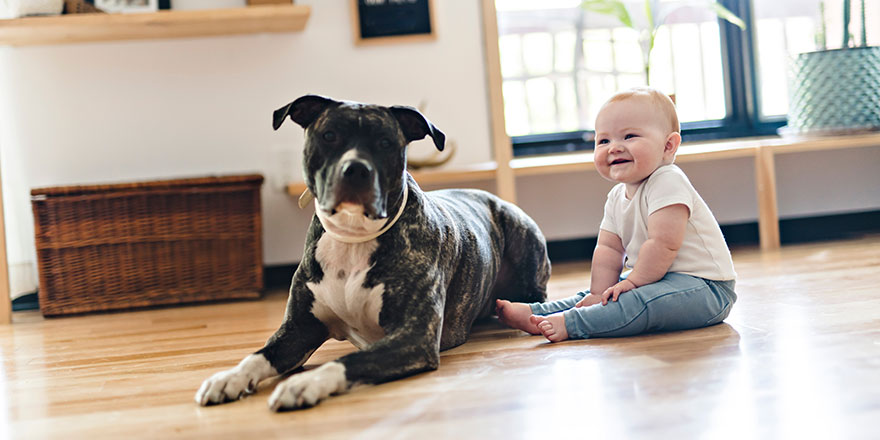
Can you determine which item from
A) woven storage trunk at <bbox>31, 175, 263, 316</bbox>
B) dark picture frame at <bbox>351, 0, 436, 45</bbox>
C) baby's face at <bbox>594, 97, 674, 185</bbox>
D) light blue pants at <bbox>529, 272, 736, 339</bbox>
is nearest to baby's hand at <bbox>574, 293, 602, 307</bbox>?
light blue pants at <bbox>529, 272, 736, 339</bbox>

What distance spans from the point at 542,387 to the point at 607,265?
647 mm

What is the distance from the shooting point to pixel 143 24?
3111 millimetres

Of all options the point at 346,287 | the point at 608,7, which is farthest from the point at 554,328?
the point at 608,7

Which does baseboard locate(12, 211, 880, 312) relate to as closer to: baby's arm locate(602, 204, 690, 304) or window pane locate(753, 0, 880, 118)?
window pane locate(753, 0, 880, 118)

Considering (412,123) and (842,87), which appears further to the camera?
(842,87)

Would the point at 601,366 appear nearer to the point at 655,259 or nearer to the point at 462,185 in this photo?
the point at 655,259

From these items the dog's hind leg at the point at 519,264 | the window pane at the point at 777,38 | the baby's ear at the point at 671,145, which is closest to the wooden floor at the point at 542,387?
the dog's hind leg at the point at 519,264

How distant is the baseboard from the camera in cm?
389

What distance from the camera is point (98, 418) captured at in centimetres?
142

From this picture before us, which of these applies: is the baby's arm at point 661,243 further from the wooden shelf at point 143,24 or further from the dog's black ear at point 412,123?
the wooden shelf at point 143,24

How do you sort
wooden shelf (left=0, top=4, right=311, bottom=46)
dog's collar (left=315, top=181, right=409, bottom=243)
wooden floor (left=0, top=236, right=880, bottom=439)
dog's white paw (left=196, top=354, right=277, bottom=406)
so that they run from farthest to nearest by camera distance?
1. wooden shelf (left=0, top=4, right=311, bottom=46)
2. dog's collar (left=315, top=181, right=409, bottom=243)
3. dog's white paw (left=196, top=354, right=277, bottom=406)
4. wooden floor (left=0, top=236, right=880, bottom=439)

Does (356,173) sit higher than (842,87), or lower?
lower

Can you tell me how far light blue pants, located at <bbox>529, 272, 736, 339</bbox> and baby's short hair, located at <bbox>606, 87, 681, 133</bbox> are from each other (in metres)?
0.38

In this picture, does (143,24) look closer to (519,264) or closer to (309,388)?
(519,264)
